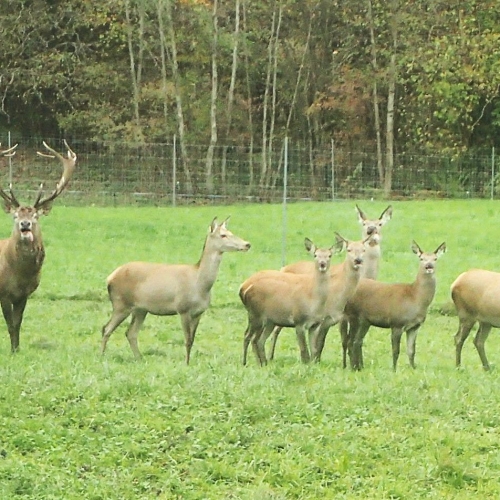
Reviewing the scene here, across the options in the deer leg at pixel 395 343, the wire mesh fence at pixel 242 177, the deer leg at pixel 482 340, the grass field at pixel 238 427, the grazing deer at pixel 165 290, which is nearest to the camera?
the grass field at pixel 238 427

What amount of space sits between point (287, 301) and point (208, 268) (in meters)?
1.12

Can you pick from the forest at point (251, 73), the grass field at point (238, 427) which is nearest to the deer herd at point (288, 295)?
the grass field at point (238, 427)

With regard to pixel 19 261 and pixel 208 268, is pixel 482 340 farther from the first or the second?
pixel 19 261

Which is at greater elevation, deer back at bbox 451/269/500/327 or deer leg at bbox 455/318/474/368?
deer back at bbox 451/269/500/327

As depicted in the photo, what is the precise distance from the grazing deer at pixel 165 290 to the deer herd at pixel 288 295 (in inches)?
0.4

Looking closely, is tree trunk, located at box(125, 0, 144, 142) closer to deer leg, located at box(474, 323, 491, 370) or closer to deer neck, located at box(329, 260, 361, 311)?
deer leg, located at box(474, 323, 491, 370)

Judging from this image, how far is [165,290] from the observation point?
12.0m

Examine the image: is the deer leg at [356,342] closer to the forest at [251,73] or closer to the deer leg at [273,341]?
the deer leg at [273,341]

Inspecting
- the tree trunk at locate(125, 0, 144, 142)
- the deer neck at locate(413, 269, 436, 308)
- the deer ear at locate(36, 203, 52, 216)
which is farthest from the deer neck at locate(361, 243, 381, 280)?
the tree trunk at locate(125, 0, 144, 142)

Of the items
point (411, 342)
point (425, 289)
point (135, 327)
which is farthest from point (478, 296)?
point (135, 327)

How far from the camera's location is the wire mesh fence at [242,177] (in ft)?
88.2

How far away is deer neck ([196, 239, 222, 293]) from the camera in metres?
12.1

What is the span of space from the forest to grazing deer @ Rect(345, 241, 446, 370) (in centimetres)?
2186

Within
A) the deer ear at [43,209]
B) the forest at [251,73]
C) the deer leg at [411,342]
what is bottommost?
the deer leg at [411,342]
